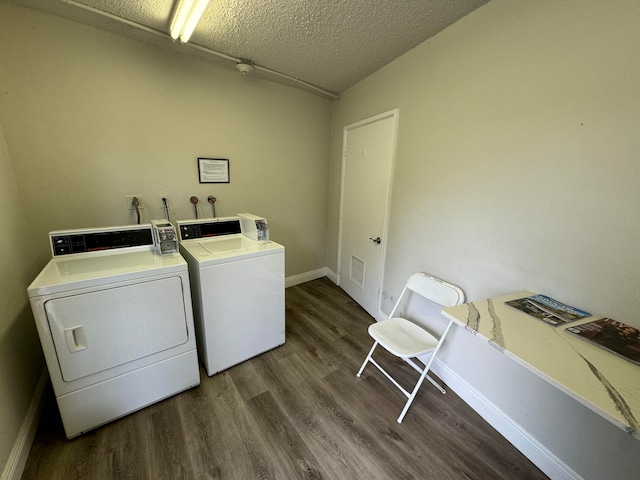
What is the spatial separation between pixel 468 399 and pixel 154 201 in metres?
3.04

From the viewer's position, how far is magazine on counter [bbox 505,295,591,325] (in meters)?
1.13

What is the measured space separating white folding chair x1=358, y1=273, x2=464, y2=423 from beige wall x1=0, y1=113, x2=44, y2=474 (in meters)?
2.04

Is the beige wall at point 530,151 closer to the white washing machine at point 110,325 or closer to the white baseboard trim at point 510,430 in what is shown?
the white baseboard trim at point 510,430

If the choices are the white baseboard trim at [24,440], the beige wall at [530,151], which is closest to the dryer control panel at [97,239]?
the white baseboard trim at [24,440]

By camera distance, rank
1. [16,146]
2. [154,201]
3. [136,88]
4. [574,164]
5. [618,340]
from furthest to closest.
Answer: [154,201] → [136,88] → [16,146] → [574,164] → [618,340]

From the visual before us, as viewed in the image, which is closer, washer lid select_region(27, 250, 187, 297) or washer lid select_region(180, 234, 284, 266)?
washer lid select_region(27, 250, 187, 297)

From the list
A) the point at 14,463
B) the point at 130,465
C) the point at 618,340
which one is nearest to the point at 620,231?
the point at 618,340

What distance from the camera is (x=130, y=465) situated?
127cm

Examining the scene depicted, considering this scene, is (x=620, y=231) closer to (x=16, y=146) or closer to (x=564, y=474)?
(x=564, y=474)

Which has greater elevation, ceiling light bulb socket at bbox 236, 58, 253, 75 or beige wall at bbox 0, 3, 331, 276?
ceiling light bulb socket at bbox 236, 58, 253, 75

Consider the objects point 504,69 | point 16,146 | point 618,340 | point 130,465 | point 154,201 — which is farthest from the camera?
point 154,201

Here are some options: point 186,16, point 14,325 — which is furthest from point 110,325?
point 186,16

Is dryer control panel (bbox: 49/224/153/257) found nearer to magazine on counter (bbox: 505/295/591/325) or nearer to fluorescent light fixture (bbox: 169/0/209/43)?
fluorescent light fixture (bbox: 169/0/209/43)

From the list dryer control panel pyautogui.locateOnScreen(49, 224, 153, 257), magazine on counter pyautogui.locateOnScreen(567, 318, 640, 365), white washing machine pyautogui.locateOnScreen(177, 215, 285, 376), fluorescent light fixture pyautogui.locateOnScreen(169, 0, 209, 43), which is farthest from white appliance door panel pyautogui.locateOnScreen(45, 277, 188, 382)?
magazine on counter pyautogui.locateOnScreen(567, 318, 640, 365)
